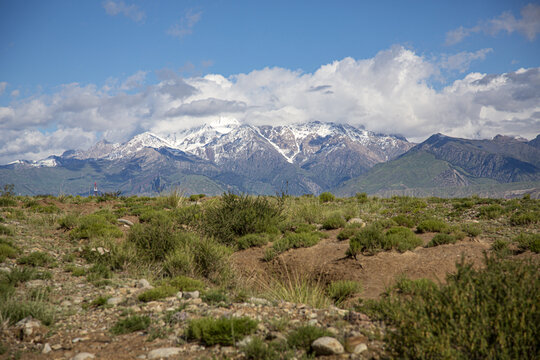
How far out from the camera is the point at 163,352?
5.08 meters

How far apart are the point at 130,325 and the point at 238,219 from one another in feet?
31.5

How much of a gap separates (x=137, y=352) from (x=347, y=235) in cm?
1072

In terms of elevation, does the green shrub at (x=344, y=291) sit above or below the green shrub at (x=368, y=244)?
below

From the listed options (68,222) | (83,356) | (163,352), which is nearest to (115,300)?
(83,356)

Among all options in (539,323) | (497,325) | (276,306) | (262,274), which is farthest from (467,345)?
(262,274)

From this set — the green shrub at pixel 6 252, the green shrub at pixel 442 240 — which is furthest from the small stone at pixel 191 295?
the green shrub at pixel 442 240

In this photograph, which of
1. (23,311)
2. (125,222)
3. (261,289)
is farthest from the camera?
(125,222)

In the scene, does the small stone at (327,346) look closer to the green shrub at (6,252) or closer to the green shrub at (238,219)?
the green shrub at (6,252)

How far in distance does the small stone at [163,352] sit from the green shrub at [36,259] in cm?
664

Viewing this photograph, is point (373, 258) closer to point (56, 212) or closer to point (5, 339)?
point (5, 339)

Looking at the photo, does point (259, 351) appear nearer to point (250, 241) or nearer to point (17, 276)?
point (17, 276)

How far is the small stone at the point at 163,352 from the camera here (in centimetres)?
501

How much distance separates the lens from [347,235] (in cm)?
1448

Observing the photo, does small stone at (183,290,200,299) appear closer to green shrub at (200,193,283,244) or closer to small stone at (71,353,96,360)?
small stone at (71,353,96,360)
